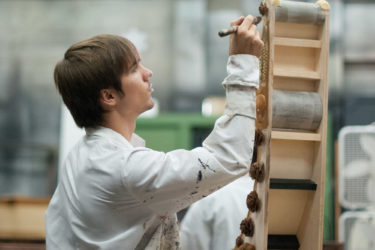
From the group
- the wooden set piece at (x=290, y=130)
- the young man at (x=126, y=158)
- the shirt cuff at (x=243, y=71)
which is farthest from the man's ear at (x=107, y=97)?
the wooden set piece at (x=290, y=130)

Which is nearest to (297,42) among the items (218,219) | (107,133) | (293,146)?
(293,146)

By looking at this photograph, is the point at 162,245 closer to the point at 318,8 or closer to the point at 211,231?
the point at 318,8

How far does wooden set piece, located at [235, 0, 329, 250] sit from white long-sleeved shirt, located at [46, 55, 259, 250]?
0.19m

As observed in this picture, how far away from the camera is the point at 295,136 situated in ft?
4.57

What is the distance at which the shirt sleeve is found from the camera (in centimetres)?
115

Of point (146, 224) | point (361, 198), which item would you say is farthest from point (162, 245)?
point (361, 198)

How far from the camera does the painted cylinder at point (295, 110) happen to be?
4.50ft

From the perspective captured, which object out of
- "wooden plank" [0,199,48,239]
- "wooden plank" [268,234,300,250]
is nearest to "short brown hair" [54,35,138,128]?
"wooden plank" [268,234,300,250]

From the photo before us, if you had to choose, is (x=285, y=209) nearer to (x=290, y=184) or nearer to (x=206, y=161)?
(x=290, y=184)

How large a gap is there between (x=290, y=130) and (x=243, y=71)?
31 centimetres

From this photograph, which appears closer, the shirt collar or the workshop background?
the shirt collar

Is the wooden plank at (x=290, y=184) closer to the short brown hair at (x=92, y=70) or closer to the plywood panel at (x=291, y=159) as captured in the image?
the plywood panel at (x=291, y=159)

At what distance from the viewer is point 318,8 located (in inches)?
56.1

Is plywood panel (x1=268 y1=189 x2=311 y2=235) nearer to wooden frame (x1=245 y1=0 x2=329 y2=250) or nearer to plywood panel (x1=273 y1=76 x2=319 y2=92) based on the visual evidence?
wooden frame (x1=245 y1=0 x2=329 y2=250)
